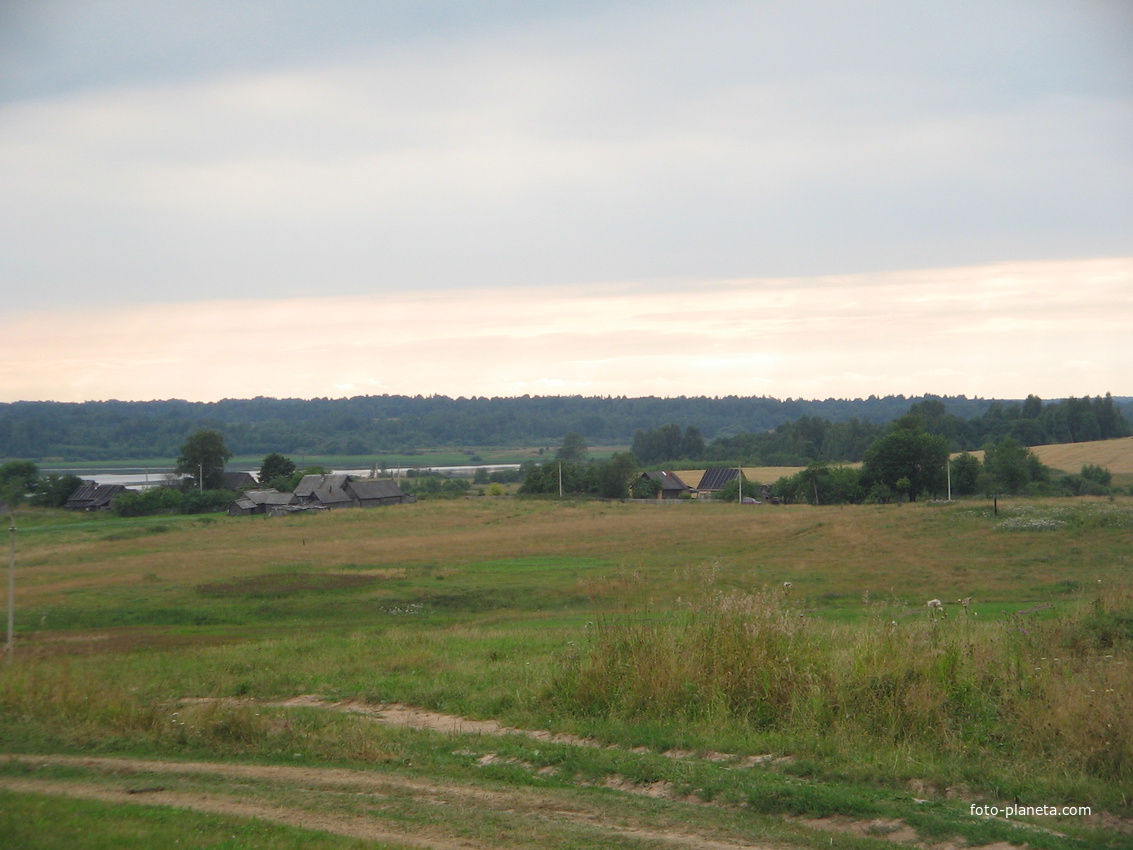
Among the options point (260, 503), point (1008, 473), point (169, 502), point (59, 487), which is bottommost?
point (260, 503)

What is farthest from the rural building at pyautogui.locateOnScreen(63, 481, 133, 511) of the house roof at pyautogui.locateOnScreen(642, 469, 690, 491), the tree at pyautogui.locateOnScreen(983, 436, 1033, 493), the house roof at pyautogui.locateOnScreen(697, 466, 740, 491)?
the tree at pyautogui.locateOnScreen(983, 436, 1033, 493)

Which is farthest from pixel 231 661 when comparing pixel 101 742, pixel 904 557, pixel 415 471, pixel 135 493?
pixel 415 471

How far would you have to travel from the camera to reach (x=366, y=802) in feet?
25.9

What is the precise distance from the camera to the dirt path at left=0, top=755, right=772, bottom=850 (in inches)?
273

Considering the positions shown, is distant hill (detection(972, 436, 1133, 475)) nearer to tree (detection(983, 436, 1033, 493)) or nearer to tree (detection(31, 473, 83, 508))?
tree (detection(983, 436, 1033, 493))

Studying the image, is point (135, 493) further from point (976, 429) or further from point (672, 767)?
point (976, 429)

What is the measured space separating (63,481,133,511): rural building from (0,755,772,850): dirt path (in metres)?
81.0

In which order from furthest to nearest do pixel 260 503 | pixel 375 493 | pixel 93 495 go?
pixel 375 493, pixel 260 503, pixel 93 495

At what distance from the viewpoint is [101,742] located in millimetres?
10141

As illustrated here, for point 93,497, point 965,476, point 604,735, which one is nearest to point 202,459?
point 93,497

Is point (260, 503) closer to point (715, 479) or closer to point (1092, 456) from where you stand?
point (715, 479)

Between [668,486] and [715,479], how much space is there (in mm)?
7452

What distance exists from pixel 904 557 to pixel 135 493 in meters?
73.3
